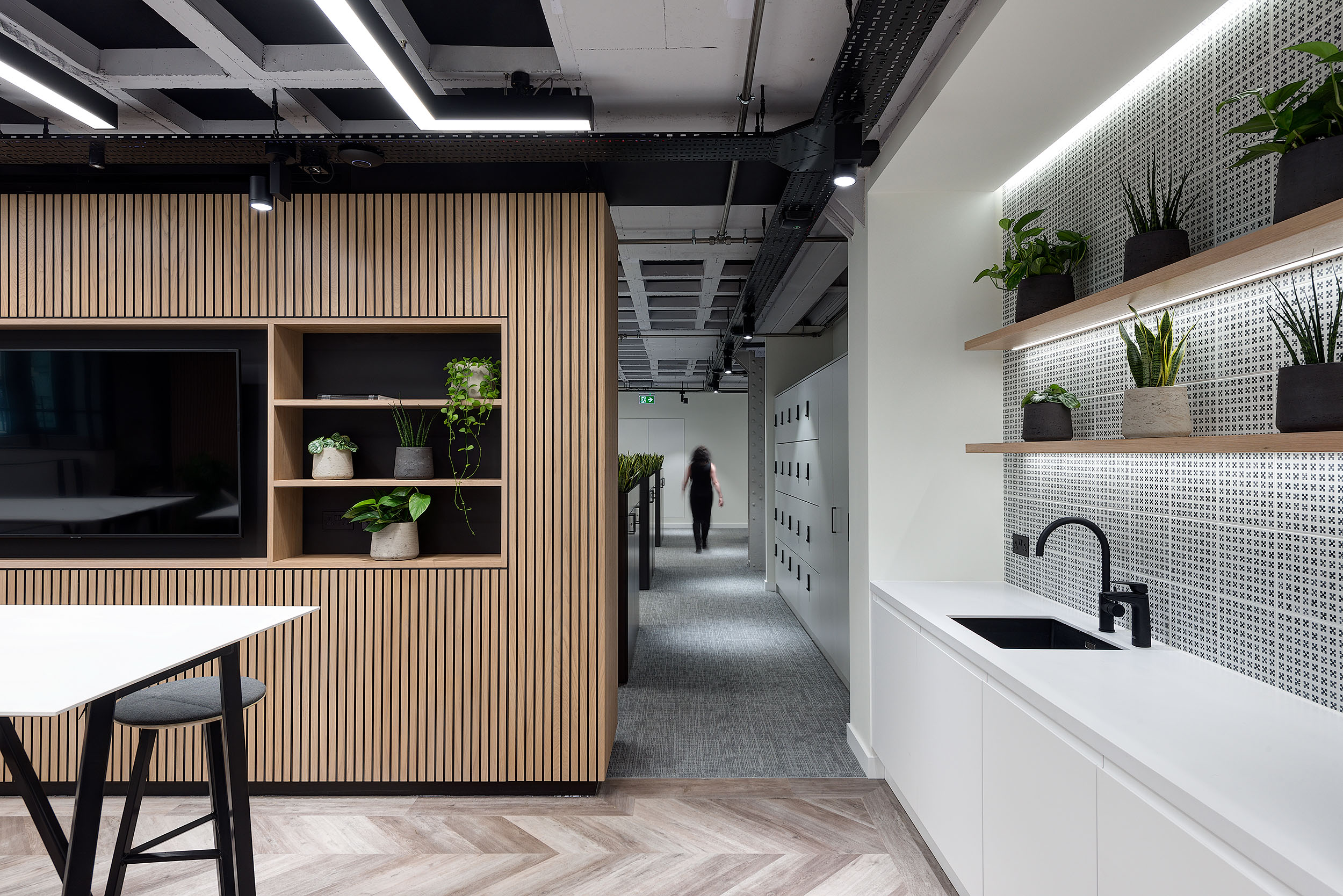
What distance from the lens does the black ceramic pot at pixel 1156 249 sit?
198 cm

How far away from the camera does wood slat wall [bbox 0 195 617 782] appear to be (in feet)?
10.2

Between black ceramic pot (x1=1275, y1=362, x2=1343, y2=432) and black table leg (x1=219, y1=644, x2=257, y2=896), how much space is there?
8.43 ft

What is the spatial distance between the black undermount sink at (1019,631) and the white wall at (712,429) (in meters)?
11.7

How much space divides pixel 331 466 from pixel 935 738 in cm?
259

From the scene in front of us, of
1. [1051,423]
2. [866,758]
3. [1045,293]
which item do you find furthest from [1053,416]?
[866,758]

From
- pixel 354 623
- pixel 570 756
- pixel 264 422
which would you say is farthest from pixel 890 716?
pixel 264 422

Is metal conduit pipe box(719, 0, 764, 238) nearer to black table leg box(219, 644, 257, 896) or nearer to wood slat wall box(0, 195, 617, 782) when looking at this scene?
wood slat wall box(0, 195, 617, 782)

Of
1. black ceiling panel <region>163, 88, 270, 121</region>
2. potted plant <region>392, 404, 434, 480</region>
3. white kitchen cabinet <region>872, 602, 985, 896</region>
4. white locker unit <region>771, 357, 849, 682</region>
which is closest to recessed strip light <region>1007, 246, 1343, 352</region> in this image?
white kitchen cabinet <region>872, 602, 985, 896</region>

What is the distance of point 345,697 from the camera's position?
3.11m

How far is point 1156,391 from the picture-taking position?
194cm

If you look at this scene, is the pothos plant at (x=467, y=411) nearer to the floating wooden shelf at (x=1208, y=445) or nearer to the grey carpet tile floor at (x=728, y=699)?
the grey carpet tile floor at (x=728, y=699)

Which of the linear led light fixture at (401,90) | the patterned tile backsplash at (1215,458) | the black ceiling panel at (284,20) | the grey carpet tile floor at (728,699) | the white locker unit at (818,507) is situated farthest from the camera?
the white locker unit at (818,507)

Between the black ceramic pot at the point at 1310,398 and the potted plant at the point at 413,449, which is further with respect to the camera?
the potted plant at the point at 413,449

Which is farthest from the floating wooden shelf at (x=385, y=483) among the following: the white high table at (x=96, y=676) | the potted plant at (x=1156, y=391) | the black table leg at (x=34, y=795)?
the potted plant at (x=1156, y=391)
